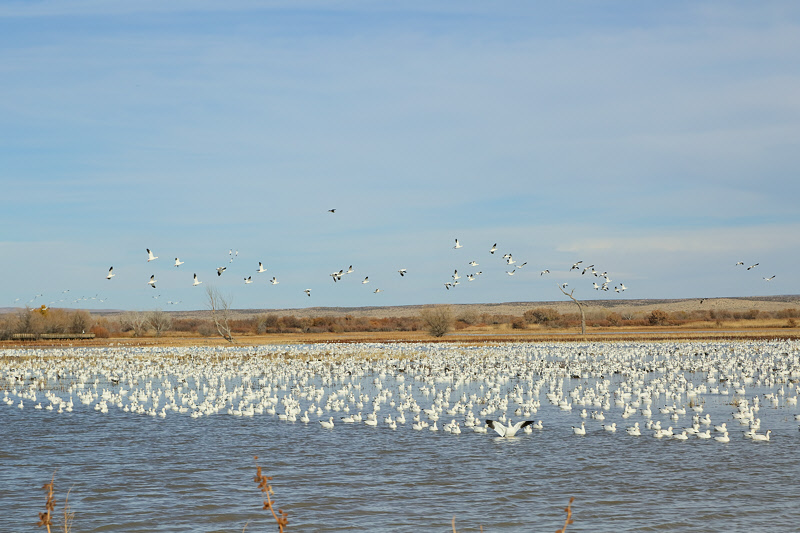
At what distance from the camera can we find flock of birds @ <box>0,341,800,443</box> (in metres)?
19.0

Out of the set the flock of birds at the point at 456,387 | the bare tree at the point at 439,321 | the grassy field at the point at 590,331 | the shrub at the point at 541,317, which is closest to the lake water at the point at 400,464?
the flock of birds at the point at 456,387

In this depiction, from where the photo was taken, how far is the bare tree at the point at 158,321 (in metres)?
83.6

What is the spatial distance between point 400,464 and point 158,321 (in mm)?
74016

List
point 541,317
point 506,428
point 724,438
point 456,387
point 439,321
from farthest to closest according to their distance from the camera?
Result: point 541,317 → point 439,321 → point 456,387 → point 506,428 → point 724,438

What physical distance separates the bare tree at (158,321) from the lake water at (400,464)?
5621 centimetres

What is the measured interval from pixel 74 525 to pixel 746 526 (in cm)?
894

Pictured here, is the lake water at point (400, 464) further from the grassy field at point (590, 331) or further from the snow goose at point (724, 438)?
the grassy field at point (590, 331)

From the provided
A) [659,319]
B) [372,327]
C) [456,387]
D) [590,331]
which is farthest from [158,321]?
[456,387]

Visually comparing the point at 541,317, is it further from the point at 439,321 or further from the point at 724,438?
the point at 724,438

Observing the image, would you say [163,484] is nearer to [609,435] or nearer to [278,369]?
[609,435]

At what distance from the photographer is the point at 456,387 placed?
27406 mm

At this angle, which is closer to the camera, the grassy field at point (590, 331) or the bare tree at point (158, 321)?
the grassy field at point (590, 331)

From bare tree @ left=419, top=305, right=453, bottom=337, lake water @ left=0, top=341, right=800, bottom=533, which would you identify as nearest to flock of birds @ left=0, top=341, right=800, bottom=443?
lake water @ left=0, top=341, right=800, bottom=533

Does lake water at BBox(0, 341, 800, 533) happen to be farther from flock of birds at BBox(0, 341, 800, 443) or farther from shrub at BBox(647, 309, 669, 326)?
shrub at BBox(647, 309, 669, 326)
